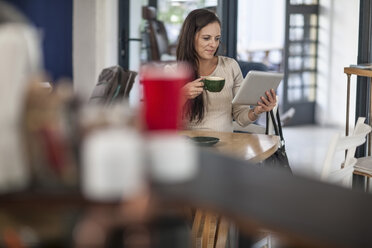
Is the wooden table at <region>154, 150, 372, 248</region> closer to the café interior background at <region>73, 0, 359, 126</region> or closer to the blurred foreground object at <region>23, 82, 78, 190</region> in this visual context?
the blurred foreground object at <region>23, 82, 78, 190</region>

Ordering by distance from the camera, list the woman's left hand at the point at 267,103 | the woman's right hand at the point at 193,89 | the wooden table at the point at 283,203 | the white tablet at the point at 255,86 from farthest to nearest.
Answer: the woman's left hand at the point at 267,103 → the white tablet at the point at 255,86 → the woman's right hand at the point at 193,89 → the wooden table at the point at 283,203

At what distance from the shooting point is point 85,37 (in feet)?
20.0

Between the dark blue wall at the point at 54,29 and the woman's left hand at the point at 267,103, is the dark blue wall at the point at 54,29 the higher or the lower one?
the higher one

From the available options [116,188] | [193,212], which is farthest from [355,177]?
[116,188]

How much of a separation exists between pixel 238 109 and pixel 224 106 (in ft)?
0.37

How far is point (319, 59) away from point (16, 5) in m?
3.96

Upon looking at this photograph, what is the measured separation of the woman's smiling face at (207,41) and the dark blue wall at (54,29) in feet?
8.35

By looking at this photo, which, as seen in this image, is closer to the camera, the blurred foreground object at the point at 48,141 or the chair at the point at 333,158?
the blurred foreground object at the point at 48,141

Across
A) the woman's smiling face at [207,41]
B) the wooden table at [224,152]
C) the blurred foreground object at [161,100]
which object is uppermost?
the woman's smiling face at [207,41]

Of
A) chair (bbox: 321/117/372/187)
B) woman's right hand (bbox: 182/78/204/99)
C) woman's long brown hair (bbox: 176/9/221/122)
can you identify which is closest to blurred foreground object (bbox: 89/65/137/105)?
woman's long brown hair (bbox: 176/9/221/122)

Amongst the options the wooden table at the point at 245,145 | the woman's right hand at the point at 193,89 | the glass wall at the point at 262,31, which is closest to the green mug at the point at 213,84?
the woman's right hand at the point at 193,89

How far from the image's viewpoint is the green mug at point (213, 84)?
3.37 m

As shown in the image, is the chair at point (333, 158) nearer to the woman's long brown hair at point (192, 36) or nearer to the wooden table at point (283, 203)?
the wooden table at point (283, 203)

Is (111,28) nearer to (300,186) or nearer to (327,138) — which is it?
(327,138)
